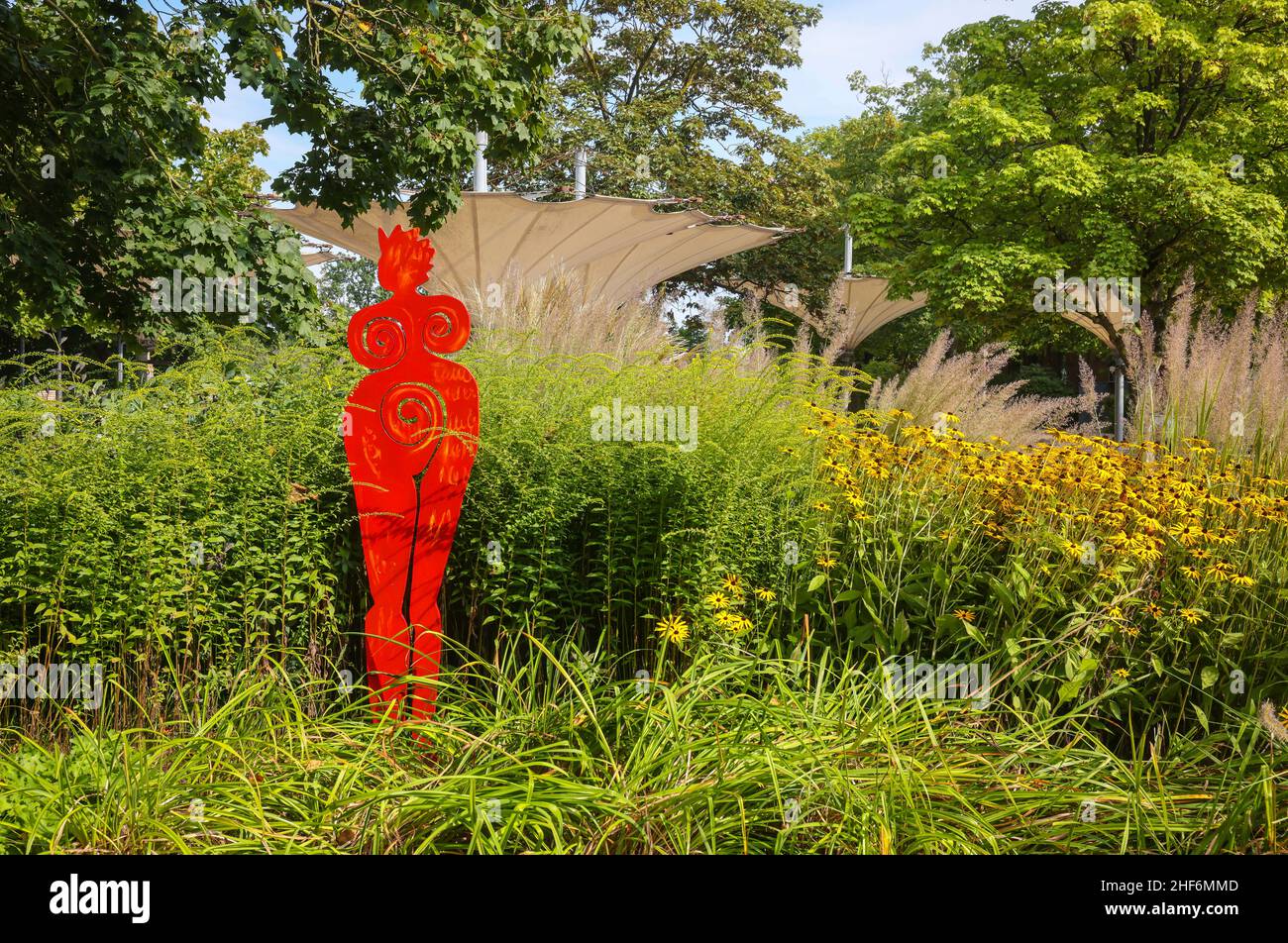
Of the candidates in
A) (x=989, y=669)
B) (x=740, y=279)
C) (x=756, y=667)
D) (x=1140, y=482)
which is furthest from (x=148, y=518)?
(x=740, y=279)

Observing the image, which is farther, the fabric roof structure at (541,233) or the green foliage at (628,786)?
the fabric roof structure at (541,233)

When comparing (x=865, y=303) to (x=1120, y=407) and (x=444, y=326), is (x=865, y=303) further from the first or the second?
(x=444, y=326)

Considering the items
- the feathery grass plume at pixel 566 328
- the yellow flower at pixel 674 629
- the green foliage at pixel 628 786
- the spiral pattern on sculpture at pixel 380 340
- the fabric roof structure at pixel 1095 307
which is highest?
the fabric roof structure at pixel 1095 307

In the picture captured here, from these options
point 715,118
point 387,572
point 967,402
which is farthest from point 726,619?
point 715,118

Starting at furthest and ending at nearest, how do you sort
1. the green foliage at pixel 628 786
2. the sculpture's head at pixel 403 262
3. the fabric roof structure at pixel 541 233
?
the fabric roof structure at pixel 541 233 → the sculpture's head at pixel 403 262 → the green foliage at pixel 628 786

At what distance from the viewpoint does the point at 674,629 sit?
3045 millimetres

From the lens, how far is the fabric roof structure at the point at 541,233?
1219 centimetres

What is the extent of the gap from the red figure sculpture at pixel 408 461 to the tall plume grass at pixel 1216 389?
11.5 ft

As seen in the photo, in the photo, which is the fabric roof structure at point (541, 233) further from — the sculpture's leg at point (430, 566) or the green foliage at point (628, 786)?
the green foliage at point (628, 786)

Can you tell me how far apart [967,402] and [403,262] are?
131 inches

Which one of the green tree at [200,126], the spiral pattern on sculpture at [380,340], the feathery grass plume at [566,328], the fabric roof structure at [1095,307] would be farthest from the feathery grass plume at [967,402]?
the fabric roof structure at [1095,307]

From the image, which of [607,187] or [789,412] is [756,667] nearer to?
[789,412]

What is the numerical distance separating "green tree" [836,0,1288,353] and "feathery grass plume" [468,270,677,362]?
12.5 meters

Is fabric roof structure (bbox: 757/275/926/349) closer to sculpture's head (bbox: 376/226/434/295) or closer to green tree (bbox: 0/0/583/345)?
green tree (bbox: 0/0/583/345)
